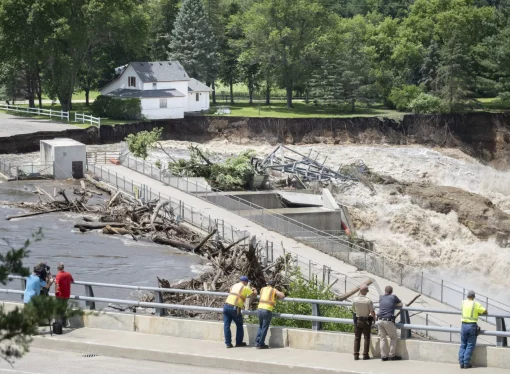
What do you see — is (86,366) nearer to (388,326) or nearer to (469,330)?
(388,326)

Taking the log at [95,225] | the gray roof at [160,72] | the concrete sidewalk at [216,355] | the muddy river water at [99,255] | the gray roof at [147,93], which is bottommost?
the muddy river water at [99,255]

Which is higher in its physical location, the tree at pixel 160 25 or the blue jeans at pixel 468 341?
the tree at pixel 160 25

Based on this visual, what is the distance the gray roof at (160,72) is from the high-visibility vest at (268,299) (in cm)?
7125

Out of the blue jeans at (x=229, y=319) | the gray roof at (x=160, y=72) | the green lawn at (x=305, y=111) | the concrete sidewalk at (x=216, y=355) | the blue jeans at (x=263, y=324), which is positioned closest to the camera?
the concrete sidewalk at (x=216, y=355)

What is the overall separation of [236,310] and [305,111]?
77.0 m

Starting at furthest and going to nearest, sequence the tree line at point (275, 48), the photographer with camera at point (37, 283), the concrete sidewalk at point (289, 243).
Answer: the tree line at point (275, 48), the concrete sidewalk at point (289, 243), the photographer with camera at point (37, 283)

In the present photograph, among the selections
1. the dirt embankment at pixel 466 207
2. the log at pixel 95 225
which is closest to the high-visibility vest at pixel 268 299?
the log at pixel 95 225

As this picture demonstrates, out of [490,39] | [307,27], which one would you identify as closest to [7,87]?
[307,27]

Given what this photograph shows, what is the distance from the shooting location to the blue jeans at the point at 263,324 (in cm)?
1839

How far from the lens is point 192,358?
18094mm

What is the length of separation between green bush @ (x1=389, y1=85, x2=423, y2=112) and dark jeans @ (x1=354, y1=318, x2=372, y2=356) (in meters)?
79.2

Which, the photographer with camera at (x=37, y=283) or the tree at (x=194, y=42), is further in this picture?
the tree at (x=194, y=42)

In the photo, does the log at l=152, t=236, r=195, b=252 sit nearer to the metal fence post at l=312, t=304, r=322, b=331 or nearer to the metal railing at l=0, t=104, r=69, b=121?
the metal fence post at l=312, t=304, r=322, b=331

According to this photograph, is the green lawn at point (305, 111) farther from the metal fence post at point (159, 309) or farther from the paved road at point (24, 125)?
the metal fence post at point (159, 309)
